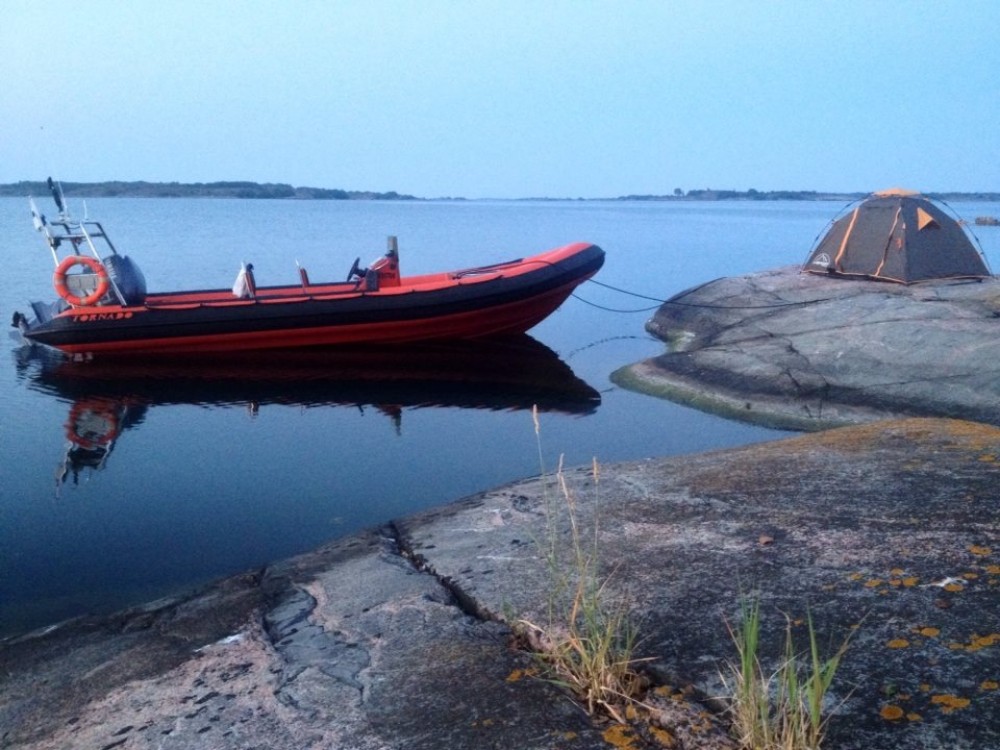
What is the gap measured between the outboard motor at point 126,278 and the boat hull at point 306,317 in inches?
10.2

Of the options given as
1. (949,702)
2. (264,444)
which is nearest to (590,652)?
(949,702)

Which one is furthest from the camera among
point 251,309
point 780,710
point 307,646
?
point 251,309

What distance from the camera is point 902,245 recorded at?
14.2 metres

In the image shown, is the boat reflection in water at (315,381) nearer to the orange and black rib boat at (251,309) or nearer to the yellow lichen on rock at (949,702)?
the orange and black rib boat at (251,309)

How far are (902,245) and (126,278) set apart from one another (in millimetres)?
11845

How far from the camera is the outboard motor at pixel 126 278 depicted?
12.8m

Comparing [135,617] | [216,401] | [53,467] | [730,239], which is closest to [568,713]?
[135,617]

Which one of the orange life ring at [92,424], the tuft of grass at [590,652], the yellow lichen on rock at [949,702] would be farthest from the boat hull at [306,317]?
the yellow lichen on rock at [949,702]

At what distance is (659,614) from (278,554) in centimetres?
369

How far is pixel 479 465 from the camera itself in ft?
27.9

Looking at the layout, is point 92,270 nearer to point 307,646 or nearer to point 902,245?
point 307,646

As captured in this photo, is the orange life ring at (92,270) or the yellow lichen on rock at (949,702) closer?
→ the yellow lichen on rock at (949,702)

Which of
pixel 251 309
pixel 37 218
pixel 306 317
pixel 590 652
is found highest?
pixel 37 218

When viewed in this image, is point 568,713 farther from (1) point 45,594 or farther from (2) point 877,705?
(1) point 45,594
